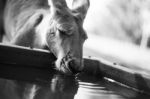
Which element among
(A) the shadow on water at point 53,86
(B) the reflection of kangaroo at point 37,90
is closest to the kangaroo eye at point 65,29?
(A) the shadow on water at point 53,86

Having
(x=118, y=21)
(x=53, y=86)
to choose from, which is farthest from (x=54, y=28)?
(x=118, y=21)

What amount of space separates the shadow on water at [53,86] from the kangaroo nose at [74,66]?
0.07 metres

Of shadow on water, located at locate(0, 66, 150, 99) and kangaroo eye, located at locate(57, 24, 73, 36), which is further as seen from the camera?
kangaroo eye, located at locate(57, 24, 73, 36)

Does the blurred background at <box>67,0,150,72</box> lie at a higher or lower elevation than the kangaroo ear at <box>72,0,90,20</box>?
lower

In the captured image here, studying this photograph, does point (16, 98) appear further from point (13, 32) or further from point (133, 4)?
point (133, 4)

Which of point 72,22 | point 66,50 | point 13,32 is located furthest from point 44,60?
point 13,32

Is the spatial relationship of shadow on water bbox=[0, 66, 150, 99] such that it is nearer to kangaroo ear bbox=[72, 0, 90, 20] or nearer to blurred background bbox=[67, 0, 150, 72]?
kangaroo ear bbox=[72, 0, 90, 20]

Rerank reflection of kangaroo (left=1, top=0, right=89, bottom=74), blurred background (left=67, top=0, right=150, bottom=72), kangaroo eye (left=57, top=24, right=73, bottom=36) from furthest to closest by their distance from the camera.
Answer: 1. blurred background (left=67, top=0, right=150, bottom=72)
2. kangaroo eye (left=57, top=24, right=73, bottom=36)
3. reflection of kangaroo (left=1, top=0, right=89, bottom=74)

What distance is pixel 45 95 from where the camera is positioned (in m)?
3.05

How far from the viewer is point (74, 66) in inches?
162

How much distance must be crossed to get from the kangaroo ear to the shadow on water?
1100 millimetres

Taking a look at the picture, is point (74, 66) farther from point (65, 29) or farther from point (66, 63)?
point (65, 29)

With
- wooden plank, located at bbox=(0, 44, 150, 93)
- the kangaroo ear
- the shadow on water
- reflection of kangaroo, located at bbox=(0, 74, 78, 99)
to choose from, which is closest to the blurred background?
the kangaroo ear

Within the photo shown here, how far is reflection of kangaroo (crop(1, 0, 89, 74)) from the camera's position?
170 inches
